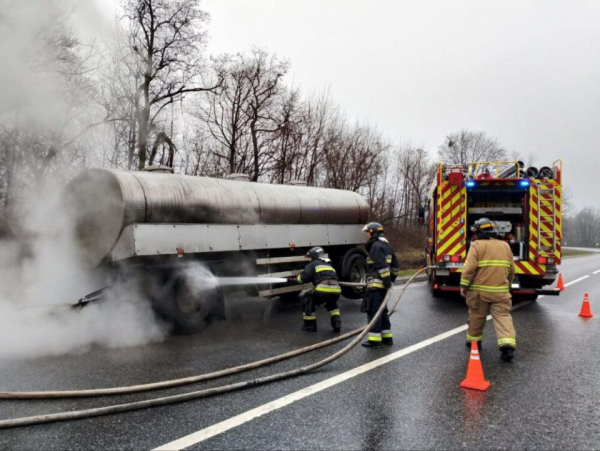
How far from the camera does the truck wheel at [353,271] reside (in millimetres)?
9930

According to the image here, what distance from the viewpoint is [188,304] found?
22.4 feet

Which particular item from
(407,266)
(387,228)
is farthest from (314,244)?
(387,228)

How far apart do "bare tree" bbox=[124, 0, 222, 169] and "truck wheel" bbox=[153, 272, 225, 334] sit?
8.09 metres

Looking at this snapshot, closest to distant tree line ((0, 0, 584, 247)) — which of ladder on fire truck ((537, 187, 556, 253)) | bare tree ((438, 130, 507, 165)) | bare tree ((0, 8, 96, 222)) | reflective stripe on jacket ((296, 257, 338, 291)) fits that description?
bare tree ((0, 8, 96, 222))

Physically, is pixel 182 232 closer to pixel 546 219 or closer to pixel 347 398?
A: pixel 347 398

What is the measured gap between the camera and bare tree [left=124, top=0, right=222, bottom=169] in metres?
14.6

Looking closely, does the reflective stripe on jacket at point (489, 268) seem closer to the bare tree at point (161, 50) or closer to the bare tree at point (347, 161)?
the bare tree at point (161, 50)

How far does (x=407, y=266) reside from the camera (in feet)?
59.1

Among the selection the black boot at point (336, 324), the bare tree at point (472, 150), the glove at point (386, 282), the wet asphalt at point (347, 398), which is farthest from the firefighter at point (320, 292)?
the bare tree at point (472, 150)

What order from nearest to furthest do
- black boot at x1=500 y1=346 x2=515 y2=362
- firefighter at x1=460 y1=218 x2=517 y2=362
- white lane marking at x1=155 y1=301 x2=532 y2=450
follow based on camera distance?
white lane marking at x1=155 y1=301 x2=532 y2=450 → black boot at x1=500 y1=346 x2=515 y2=362 → firefighter at x1=460 y1=218 x2=517 y2=362

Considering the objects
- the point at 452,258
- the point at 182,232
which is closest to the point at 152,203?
the point at 182,232

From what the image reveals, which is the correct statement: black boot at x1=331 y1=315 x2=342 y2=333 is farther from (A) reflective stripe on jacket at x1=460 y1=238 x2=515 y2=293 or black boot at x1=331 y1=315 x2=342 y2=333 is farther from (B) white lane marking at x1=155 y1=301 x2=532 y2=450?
(A) reflective stripe on jacket at x1=460 y1=238 x2=515 y2=293

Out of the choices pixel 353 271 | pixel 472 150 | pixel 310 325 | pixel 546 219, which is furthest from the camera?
pixel 472 150

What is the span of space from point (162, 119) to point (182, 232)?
12824mm
